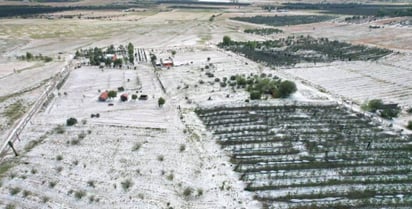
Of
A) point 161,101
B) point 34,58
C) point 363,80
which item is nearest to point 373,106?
point 363,80

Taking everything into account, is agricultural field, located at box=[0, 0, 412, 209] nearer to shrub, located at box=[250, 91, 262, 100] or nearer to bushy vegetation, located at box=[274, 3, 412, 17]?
shrub, located at box=[250, 91, 262, 100]

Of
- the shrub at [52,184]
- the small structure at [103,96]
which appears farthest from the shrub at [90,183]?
the small structure at [103,96]

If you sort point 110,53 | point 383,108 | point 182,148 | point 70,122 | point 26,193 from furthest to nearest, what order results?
point 110,53, point 383,108, point 70,122, point 182,148, point 26,193

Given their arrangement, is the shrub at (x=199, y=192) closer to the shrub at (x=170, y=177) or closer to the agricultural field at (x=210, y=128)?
the agricultural field at (x=210, y=128)

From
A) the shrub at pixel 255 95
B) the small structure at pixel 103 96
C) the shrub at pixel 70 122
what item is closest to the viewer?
the shrub at pixel 70 122

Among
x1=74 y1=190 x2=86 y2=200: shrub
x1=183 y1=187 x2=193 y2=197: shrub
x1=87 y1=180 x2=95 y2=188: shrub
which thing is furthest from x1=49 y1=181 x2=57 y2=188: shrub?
x1=183 y1=187 x2=193 y2=197: shrub

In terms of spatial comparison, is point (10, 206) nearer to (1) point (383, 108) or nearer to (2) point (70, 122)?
(2) point (70, 122)
